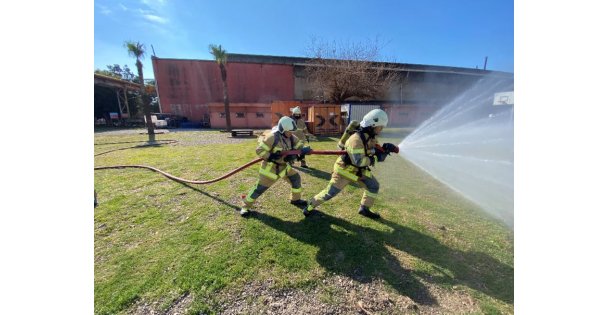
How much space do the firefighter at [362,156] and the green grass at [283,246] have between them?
0.71 metres

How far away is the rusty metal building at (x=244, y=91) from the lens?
27569 mm

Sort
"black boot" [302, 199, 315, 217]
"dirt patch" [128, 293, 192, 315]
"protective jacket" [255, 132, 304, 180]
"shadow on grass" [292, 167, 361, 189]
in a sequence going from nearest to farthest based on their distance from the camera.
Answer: "dirt patch" [128, 293, 192, 315], "protective jacket" [255, 132, 304, 180], "black boot" [302, 199, 315, 217], "shadow on grass" [292, 167, 361, 189]

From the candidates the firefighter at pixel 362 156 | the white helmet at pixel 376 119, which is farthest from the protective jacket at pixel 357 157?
the white helmet at pixel 376 119

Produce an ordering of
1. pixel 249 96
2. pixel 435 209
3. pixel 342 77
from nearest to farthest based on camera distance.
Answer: pixel 435 209 → pixel 342 77 → pixel 249 96

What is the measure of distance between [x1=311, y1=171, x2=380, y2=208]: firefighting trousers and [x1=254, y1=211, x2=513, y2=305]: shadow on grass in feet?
1.53

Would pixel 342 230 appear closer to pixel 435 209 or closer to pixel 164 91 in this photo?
pixel 435 209

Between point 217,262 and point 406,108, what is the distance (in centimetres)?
2911

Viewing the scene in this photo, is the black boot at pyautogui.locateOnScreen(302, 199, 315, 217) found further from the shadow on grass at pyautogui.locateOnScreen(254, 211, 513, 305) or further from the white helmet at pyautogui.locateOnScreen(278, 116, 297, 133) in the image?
the white helmet at pyautogui.locateOnScreen(278, 116, 297, 133)

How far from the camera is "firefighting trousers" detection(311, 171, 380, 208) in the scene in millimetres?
3996

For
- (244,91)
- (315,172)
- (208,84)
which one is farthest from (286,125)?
(208,84)

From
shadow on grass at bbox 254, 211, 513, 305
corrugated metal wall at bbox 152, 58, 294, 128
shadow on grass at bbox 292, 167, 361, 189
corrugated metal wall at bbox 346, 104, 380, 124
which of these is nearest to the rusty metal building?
corrugated metal wall at bbox 152, 58, 294, 128

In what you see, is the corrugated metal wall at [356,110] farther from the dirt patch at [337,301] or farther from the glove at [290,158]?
the dirt patch at [337,301]

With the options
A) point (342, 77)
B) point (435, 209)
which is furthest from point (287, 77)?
point (435, 209)
